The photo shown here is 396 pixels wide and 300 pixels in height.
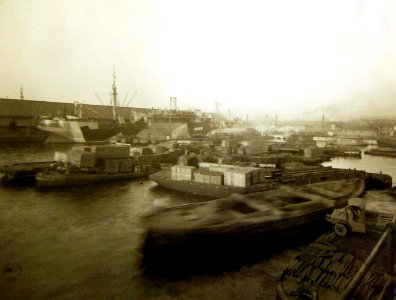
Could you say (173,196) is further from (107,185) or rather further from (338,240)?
(338,240)

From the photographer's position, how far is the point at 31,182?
31.7 metres

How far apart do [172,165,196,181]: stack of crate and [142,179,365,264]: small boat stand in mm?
9662

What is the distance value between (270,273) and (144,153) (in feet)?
103

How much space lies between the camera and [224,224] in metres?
14.6

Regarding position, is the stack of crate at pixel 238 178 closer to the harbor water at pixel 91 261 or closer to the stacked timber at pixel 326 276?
the harbor water at pixel 91 261

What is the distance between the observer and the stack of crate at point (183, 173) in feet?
91.4

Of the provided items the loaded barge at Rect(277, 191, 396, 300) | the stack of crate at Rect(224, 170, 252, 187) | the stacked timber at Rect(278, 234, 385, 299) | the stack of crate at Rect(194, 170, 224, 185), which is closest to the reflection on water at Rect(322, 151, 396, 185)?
the stack of crate at Rect(224, 170, 252, 187)

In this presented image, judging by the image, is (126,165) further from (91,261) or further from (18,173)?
(91,261)

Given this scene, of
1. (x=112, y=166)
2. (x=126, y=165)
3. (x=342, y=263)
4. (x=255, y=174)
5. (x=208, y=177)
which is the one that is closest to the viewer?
(x=342, y=263)


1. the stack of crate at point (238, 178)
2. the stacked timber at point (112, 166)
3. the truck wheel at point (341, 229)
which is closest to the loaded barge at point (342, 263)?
the truck wheel at point (341, 229)

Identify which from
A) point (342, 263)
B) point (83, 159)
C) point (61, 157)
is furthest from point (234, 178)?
point (61, 157)

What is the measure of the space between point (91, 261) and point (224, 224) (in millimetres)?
6834

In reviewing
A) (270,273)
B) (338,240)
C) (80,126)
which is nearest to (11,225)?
(270,273)

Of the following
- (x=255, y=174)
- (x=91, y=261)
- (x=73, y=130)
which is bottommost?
(x=91, y=261)
